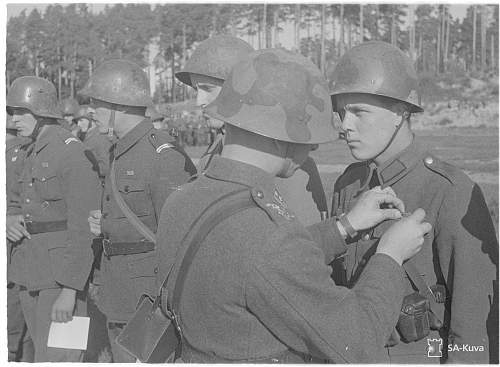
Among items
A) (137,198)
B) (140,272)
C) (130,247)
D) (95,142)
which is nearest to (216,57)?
(137,198)

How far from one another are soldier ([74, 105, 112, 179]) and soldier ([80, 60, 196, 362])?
17.3 inches

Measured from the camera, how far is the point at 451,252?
2814 millimetres

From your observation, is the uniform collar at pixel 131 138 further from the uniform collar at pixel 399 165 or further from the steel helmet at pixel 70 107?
the steel helmet at pixel 70 107

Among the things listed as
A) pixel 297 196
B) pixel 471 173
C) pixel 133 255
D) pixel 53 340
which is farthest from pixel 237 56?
pixel 471 173

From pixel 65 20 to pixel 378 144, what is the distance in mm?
11704

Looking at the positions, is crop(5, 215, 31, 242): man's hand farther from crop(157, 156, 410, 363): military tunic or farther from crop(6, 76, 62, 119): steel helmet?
crop(157, 156, 410, 363): military tunic

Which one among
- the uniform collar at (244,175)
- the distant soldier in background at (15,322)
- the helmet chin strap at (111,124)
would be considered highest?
the uniform collar at (244,175)

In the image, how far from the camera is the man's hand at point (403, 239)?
224 centimetres

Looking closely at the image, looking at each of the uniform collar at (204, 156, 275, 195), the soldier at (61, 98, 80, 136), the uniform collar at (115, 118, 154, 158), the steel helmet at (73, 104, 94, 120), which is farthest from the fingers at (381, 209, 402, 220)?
the soldier at (61, 98, 80, 136)

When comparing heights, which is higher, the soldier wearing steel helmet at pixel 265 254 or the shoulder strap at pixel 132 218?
the soldier wearing steel helmet at pixel 265 254

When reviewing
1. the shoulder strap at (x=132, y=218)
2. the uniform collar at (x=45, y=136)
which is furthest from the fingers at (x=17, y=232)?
the shoulder strap at (x=132, y=218)

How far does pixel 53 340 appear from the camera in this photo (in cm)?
475

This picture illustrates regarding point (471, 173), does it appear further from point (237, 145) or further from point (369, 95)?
point (237, 145)

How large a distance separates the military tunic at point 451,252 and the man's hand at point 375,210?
0.29 metres
